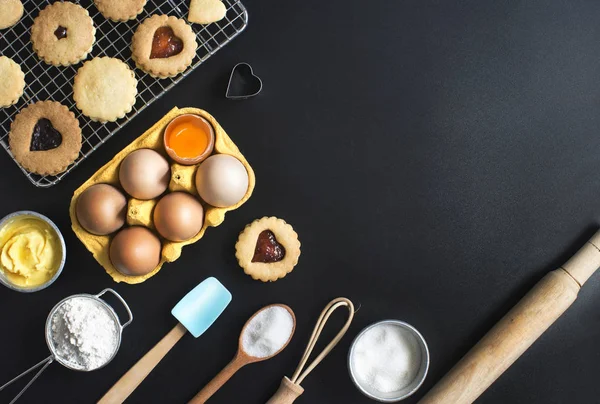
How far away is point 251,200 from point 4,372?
→ 87 cm

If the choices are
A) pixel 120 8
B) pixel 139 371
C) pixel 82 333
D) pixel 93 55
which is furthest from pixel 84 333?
pixel 120 8

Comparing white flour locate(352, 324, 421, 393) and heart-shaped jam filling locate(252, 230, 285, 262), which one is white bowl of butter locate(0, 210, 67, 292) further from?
white flour locate(352, 324, 421, 393)

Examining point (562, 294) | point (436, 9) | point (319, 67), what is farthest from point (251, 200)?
point (562, 294)

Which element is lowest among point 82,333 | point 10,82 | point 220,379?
point 82,333

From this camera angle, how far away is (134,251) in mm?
Answer: 1553

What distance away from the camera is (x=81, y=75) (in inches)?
64.8

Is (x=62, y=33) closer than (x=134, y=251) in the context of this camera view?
No

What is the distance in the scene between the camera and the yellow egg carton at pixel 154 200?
1.61 m

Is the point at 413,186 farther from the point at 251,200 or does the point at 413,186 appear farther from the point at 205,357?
the point at 205,357

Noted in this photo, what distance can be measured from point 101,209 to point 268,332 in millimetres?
569

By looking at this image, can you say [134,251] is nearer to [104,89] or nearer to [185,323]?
[185,323]

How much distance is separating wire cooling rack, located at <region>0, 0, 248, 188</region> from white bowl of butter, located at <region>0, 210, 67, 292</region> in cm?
14

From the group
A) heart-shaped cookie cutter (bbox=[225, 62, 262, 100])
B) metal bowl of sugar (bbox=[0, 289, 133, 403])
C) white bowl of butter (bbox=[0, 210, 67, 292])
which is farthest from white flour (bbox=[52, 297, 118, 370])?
heart-shaped cookie cutter (bbox=[225, 62, 262, 100])

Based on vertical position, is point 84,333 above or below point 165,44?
below
